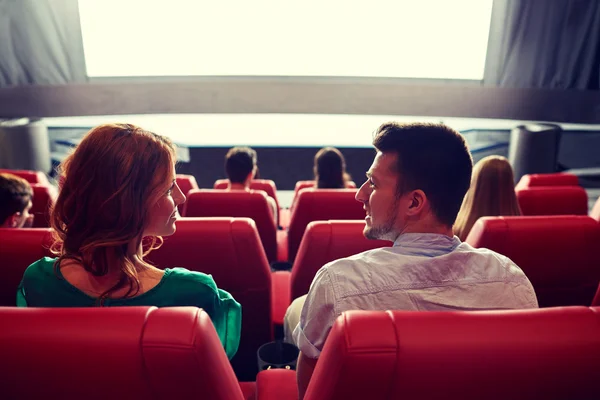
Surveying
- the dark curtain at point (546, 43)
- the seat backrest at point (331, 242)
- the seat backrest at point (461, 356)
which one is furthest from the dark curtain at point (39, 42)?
the seat backrest at point (461, 356)

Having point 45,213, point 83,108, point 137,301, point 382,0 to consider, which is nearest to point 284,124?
point 382,0

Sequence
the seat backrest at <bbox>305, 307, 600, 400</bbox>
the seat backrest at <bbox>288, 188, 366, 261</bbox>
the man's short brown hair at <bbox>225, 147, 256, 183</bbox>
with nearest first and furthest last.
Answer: the seat backrest at <bbox>305, 307, 600, 400</bbox>
the seat backrest at <bbox>288, 188, 366, 261</bbox>
the man's short brown hair at <bbox>225, 147, 256, 183</bbox>

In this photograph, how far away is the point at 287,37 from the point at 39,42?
111 inches

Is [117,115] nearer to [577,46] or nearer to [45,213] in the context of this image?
[45,213]

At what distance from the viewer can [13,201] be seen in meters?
1.77

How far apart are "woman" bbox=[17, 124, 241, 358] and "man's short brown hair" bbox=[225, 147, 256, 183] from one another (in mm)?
1938

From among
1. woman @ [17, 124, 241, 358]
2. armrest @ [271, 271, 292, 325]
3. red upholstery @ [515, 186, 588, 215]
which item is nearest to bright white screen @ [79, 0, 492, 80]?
red upholstery @ [515, 186, 588, 215]

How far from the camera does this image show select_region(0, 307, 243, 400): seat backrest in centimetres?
60

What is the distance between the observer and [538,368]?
603 mm

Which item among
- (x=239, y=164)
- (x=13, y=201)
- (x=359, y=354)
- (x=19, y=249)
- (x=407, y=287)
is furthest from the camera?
(x=239, y=164)

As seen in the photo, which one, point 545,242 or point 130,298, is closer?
point 130,298

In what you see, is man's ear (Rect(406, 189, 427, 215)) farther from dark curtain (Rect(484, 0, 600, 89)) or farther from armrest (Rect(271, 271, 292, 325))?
dark curtain (Rect(484, 0, 600, 89))

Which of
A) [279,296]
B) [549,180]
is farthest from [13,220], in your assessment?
[549,180]

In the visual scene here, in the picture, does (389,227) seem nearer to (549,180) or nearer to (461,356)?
(461,356)
